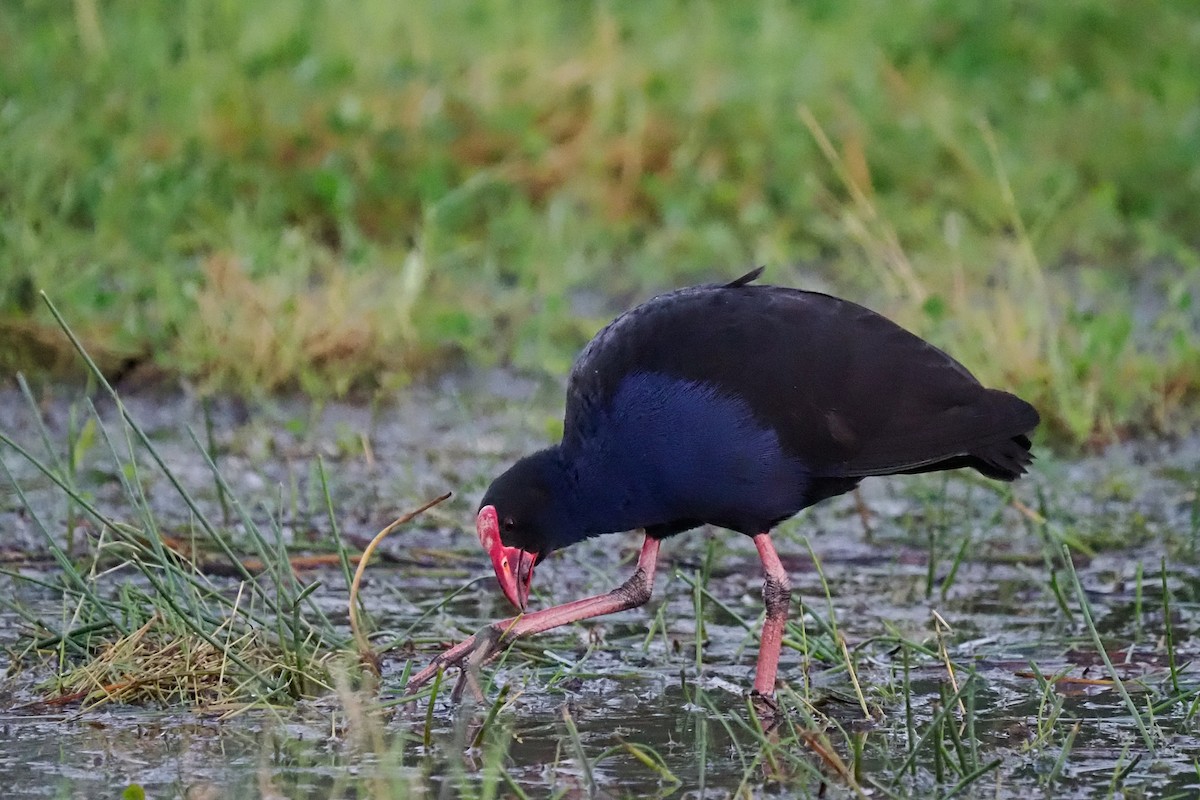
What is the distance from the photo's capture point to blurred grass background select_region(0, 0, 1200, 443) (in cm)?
613

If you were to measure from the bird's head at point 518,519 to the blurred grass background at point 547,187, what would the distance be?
210 centimetres

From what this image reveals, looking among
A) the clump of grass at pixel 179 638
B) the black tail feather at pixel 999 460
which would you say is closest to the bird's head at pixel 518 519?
the clump of grass at pixel 179 638

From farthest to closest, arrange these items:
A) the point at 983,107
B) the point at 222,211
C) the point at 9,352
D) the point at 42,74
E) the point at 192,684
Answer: the point at 983,107
the point at 42,74
the point at 222,211
the point at 9,352
the point at 192,684

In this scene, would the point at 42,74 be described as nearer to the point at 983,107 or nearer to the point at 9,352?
the point at 9,352

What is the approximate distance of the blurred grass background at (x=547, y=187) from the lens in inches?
241

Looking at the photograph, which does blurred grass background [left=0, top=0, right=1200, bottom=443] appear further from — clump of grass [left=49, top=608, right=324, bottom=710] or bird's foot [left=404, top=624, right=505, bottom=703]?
clump of grass [left=49, top=608, right=324, bottom=710]

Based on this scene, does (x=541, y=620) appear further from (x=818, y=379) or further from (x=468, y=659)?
(x=818, y=379)

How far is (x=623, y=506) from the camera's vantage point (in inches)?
151

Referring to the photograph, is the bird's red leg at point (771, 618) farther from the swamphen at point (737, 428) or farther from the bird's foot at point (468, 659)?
the bird's foot at point (468, 659)

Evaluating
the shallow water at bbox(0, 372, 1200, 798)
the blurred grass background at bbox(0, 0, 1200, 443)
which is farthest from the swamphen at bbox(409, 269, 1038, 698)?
the blurred grass background at bbox(0, 0, 1200, 443)

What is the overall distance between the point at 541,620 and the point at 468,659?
0.27 meters

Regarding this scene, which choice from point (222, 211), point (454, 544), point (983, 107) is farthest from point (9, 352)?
point (983, 107)

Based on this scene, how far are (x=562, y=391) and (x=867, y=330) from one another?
8.36 ft

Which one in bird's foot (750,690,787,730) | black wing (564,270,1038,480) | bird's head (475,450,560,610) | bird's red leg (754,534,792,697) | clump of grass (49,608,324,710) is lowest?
bird's foot (750,690,787,730)
